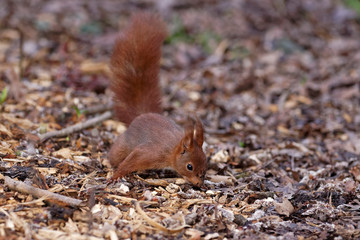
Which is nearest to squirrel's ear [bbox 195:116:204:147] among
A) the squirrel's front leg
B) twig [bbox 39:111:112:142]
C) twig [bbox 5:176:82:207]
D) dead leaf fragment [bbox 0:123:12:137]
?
the squirrel's front leg

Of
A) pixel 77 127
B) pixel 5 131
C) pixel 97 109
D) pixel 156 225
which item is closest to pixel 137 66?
pixel 77 127

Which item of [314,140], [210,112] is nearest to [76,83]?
[210,112]

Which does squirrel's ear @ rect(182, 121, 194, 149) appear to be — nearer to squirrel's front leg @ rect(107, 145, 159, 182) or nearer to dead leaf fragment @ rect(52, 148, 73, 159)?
squirrel's front leg @ rect(107, 145, 159, 182)

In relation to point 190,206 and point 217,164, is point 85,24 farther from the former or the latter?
point 190,206

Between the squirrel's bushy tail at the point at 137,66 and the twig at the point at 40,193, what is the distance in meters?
1.33

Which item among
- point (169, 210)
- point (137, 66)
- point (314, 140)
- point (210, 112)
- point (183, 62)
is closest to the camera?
point (169, 210)

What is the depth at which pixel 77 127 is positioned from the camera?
4.54m

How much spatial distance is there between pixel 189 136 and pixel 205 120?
2037 mm

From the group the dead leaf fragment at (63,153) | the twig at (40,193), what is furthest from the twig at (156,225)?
the dead leaf fragment at (63,153)

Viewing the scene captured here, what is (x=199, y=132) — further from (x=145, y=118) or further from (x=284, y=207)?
(x=284, y=207)

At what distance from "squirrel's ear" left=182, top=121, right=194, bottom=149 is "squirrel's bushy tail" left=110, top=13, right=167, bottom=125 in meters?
0.75

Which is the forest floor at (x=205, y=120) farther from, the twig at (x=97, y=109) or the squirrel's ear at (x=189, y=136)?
the squirrel's ear at (x=189, y=136)

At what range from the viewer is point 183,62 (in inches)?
286

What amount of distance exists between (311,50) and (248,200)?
5.01 meters
